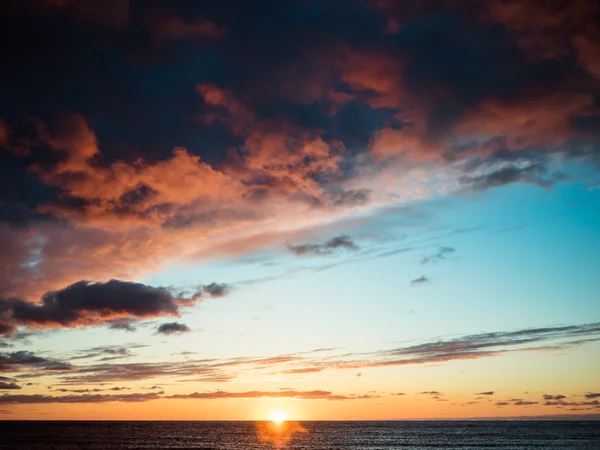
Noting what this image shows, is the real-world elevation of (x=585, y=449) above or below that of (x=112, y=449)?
below

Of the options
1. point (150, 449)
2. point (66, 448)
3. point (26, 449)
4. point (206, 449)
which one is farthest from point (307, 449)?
point (26, 449)

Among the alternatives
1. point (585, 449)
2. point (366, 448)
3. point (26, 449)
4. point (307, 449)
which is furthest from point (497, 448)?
point (26, 449)

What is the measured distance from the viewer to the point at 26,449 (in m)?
118

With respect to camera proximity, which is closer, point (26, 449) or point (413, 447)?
point (26, 449)

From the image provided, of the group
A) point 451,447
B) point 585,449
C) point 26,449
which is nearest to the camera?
point 26,449

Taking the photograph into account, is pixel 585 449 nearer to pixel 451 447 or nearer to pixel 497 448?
pixel 497 448

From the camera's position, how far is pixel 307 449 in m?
130

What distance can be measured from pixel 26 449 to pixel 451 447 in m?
111

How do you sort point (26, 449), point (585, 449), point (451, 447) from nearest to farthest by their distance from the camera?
point (26, 449)
point (585, 449)
point (451, 447)

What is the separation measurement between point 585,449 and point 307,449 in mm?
73133

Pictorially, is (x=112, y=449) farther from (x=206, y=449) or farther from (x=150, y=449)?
(x=206, y=449)

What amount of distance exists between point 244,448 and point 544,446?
283 ft

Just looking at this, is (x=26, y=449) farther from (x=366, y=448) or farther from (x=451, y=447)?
(x=451, y=447)

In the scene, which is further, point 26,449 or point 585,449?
point 585,449
